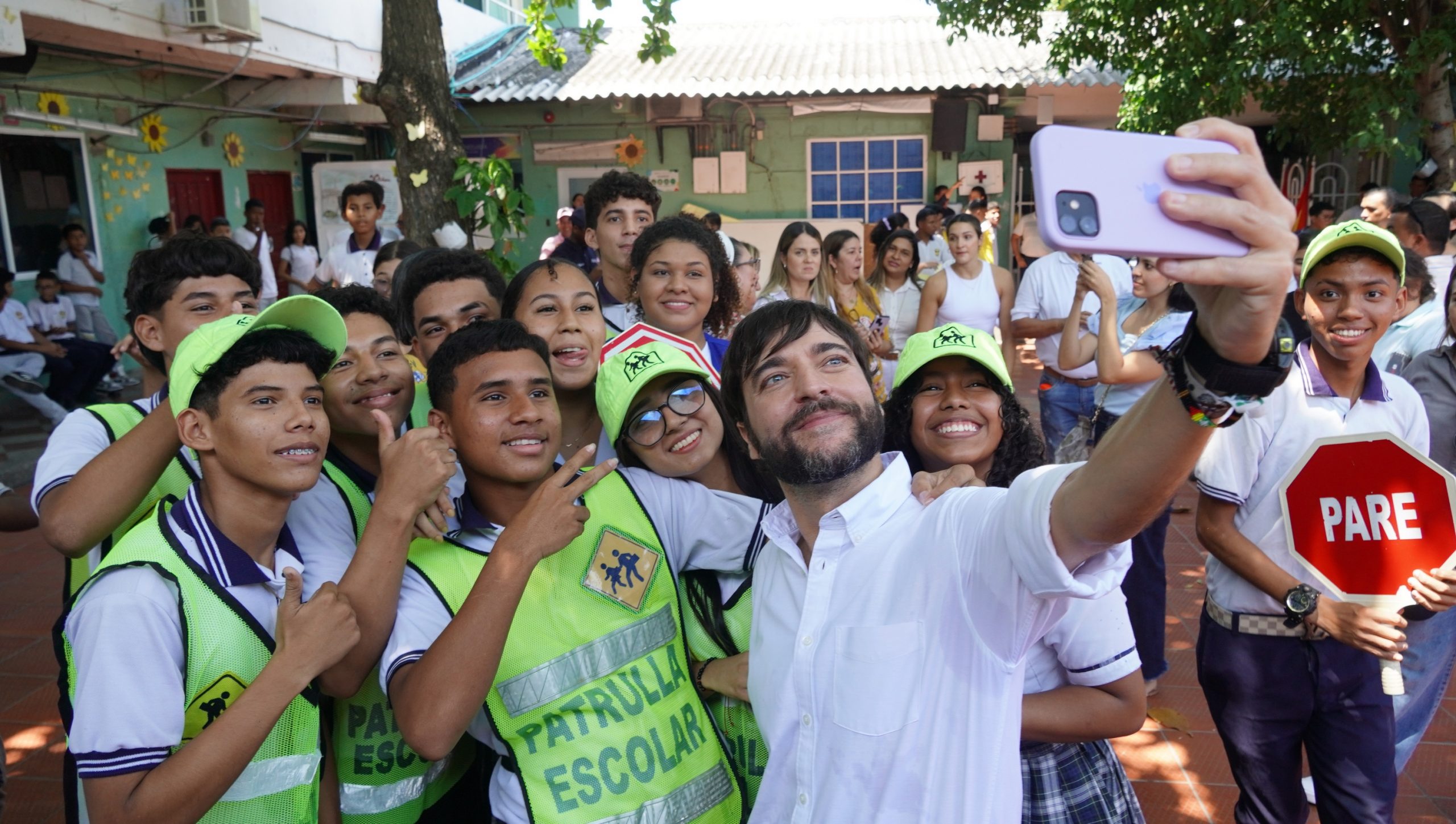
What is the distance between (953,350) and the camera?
2.05 m

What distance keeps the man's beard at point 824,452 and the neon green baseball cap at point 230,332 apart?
0.94 m

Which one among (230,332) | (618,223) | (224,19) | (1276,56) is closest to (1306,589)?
(230,332)

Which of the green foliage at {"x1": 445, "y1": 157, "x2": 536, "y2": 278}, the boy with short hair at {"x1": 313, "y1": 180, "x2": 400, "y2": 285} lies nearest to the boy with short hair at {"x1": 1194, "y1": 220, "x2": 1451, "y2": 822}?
the green foliage at {"x1": 445, "y1": 157, "x2": 536, "y2": 278}

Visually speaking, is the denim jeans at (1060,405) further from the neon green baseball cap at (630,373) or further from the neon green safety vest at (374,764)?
the neon green safety vest at (374,764)

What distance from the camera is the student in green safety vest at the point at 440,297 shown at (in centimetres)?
259

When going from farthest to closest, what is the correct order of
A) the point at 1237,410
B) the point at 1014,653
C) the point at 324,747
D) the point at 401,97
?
the point at 401,97 < the point at 324,747 < the point at 1014,653 < the point at 1237,410

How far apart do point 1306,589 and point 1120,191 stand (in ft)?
5.78

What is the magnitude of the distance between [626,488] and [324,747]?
752mm

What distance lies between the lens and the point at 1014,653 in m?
1.26

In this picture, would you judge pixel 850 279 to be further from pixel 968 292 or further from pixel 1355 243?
pixel 1355 243

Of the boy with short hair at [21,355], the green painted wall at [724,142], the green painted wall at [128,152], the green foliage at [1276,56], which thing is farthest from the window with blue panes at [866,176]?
the boy with short hair at [21,355]

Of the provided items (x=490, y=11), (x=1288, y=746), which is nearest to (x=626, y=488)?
(x=1288, y=746)

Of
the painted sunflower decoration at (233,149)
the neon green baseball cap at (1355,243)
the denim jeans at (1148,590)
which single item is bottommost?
the denim jeans at (1148,590)

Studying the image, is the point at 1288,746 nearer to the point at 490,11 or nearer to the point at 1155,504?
the point at 1155,504
